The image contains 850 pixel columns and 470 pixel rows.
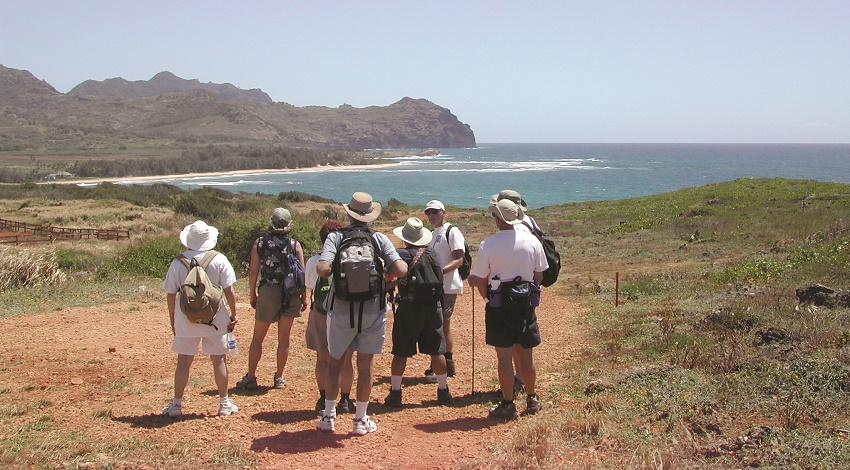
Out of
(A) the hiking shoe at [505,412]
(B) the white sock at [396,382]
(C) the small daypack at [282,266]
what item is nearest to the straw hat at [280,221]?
(C) the small daypack at [282,266]

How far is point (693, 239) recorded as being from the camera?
1977 centimetres

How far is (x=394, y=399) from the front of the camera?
20.1 ft

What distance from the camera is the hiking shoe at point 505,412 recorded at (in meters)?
5.65

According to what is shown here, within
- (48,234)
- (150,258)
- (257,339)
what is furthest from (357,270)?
(48,234)

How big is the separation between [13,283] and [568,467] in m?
11.5

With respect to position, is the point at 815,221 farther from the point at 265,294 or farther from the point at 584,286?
the point at 265,294

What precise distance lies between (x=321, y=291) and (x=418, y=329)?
0.94m

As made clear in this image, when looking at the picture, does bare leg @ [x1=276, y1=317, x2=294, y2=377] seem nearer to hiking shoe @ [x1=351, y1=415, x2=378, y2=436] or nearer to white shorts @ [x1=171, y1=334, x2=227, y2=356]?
white shorts @ [x1=171, y1=334, x2=227, y2=356]

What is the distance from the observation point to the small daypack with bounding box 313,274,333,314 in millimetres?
5344

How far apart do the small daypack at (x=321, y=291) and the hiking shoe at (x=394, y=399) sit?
1.07 meters

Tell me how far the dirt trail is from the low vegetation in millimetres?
318

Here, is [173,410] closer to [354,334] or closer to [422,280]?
[354,334]

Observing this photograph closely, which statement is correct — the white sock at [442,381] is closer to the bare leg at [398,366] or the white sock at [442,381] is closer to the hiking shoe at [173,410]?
the bare leg at [398,366]

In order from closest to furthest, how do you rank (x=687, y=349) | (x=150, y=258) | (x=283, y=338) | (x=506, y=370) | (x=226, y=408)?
1. (x=506, y=370)
2. (x=226, y=408)
3. (x=283, y=338)
4. (x=687, y=349)
5. (x=150, y=258)
